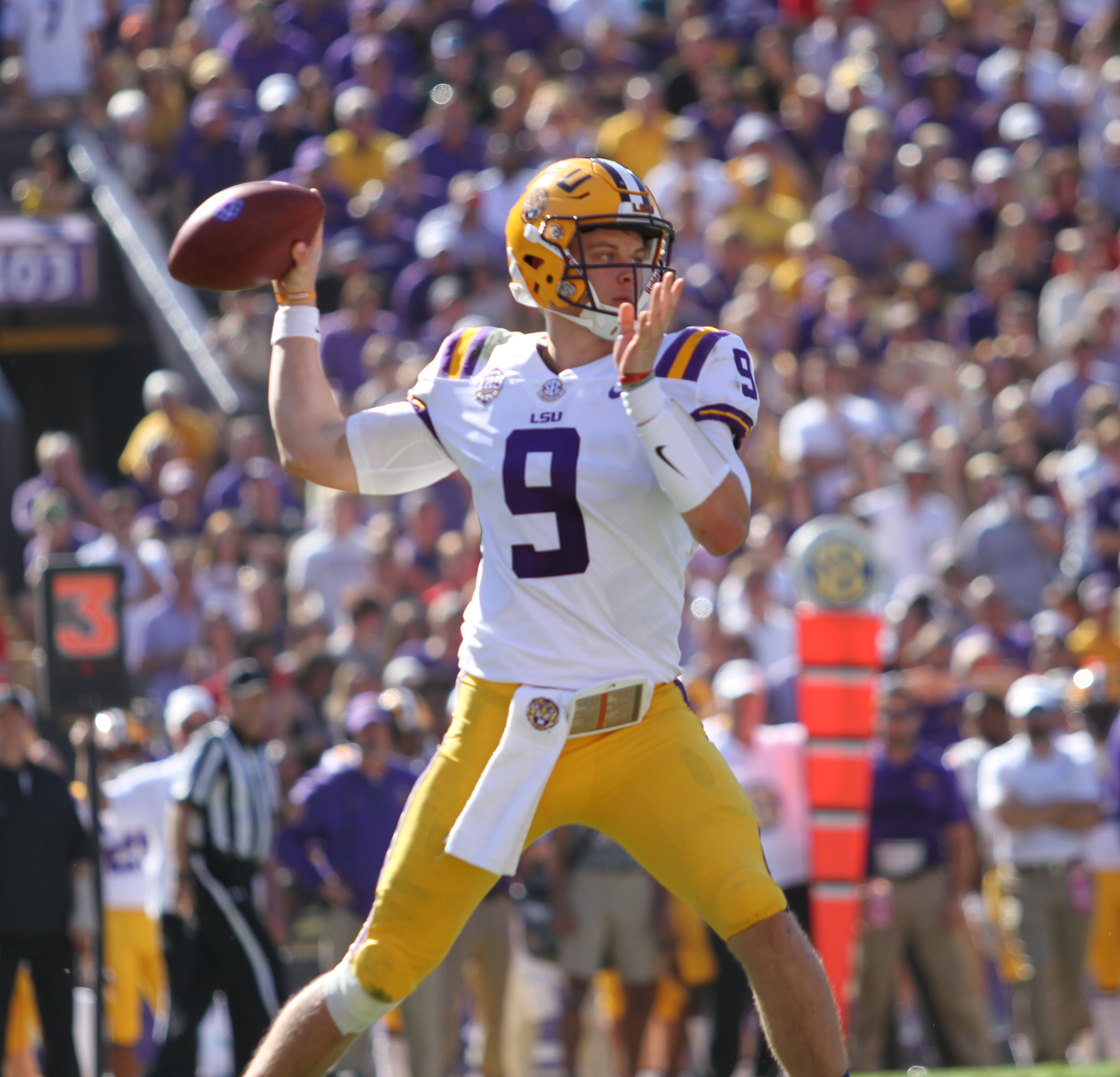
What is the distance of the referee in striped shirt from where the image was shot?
716 cm

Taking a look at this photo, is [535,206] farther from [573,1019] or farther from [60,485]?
[60,485]

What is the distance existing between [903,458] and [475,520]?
2129 millimetres

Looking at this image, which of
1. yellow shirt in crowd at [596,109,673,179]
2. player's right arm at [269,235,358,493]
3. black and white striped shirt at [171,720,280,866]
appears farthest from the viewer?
yellow shirt in crowd at [596,109,673,179]

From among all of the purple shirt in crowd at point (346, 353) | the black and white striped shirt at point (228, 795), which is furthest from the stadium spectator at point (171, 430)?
the black and white striped shirt at point (228, 795)

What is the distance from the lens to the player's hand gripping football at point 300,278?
4.06 meters

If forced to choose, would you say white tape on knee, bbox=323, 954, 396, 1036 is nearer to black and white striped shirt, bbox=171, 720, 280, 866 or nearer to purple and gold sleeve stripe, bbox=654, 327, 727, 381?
purple and gold sleeve stripe, bbox=654, 327, 727, 381

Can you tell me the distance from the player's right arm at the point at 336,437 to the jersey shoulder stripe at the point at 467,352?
0.11 meters

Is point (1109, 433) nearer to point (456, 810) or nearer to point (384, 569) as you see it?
point (384, 569)

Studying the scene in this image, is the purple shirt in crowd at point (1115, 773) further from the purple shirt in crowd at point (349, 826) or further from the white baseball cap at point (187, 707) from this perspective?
the white baseball cap at point (187, 707)

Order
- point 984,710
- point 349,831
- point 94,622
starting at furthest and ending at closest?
1. point 984,710
2. point 349,831
3. point 94,622

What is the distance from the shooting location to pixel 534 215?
12.6 feet

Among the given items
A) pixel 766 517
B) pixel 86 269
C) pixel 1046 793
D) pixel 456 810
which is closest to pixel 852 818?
pixel 1046 793

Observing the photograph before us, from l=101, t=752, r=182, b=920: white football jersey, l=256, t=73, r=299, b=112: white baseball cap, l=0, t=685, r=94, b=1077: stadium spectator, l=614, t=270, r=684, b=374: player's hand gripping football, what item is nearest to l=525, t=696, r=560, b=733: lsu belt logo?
l=614, t=270, r=684, b=374: player's hand gripping football

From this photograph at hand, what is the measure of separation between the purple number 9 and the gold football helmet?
0.86ft
